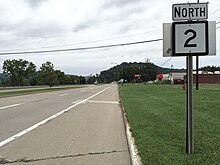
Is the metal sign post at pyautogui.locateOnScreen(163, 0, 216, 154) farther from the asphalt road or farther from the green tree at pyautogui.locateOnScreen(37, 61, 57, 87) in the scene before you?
the green tree at pyautogui.locateOnScreen(37, 61, 57, 87)

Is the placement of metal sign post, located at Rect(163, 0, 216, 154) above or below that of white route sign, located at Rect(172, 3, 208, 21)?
below

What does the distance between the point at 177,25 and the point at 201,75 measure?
4524 inches

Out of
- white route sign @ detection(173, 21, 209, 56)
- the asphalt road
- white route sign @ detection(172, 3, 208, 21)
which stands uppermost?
white route sign @ detection(172, 3, 208, 21)

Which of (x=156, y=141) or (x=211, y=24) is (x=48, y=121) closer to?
(x=156, y=141)

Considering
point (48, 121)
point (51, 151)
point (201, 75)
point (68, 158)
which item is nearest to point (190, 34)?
point (68, 158)

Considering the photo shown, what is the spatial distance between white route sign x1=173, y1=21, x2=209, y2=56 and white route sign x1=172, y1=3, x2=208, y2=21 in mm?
130

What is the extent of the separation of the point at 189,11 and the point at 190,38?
1.73 feet

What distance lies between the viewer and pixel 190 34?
21.6 feet

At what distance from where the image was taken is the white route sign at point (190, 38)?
6.54 meters

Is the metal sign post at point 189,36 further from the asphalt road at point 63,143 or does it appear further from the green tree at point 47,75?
the green tree at point 47,75

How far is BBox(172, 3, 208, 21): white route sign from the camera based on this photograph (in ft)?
21.7

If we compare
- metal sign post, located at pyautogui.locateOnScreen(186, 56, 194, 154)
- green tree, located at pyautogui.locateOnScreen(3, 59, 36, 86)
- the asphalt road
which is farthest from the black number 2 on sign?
green tree, located at pyautogui.locateOnScreen(3, 59, 36, 86)

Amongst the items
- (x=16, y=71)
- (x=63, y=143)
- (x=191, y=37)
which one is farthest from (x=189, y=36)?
(x=16, y=71)

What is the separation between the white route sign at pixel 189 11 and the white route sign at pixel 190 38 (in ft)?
Answer: 0.43
